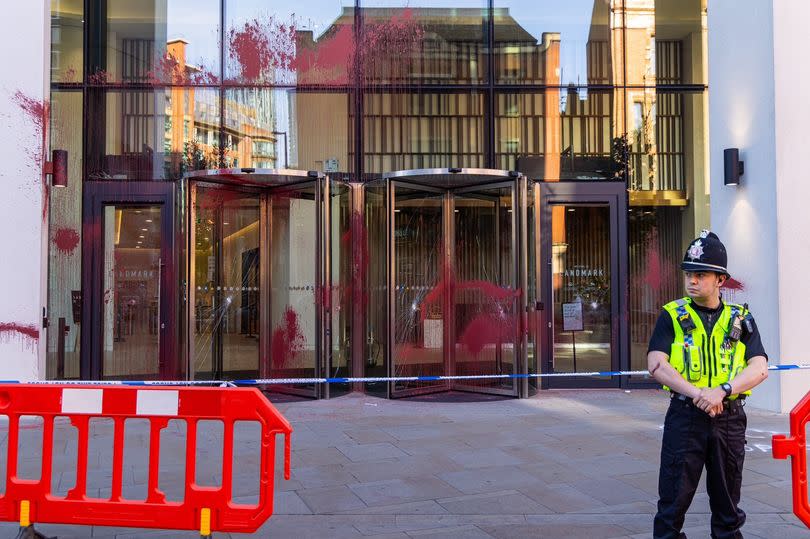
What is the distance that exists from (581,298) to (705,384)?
23.1ft

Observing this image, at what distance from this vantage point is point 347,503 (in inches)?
225

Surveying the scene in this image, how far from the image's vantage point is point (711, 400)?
3902 millimetres

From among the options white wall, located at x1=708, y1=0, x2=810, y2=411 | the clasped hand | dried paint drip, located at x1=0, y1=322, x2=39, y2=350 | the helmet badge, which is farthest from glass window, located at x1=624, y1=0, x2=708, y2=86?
dried paint drip, located at x1=0, y1=322, x2=39, y2=350

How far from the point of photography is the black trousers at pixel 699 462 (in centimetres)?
407

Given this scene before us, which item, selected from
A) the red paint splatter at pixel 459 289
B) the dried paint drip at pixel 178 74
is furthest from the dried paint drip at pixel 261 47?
the red paint splatter at pixel 459 289

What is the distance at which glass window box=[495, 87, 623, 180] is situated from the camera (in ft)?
36.8

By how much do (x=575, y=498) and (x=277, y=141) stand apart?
23.4ft

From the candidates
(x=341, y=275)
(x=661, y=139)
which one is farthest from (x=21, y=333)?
(x=661, y=139)

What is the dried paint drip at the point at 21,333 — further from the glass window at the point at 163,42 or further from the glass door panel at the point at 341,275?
the glass window at the point at 163,42

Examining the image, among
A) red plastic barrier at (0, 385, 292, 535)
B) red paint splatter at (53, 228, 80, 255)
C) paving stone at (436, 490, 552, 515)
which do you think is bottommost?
paving stone at (436, 490, 552, 515)

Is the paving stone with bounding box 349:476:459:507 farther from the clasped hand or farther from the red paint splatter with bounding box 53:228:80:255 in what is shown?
the red paint splatter with bounding box 53:228:80:255

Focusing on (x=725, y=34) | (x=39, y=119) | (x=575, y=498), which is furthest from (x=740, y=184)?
(x=39, y=119)

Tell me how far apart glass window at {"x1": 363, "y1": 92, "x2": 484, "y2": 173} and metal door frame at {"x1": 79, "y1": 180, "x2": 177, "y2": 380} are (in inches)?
120

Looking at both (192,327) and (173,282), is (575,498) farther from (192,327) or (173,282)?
(173,282)
